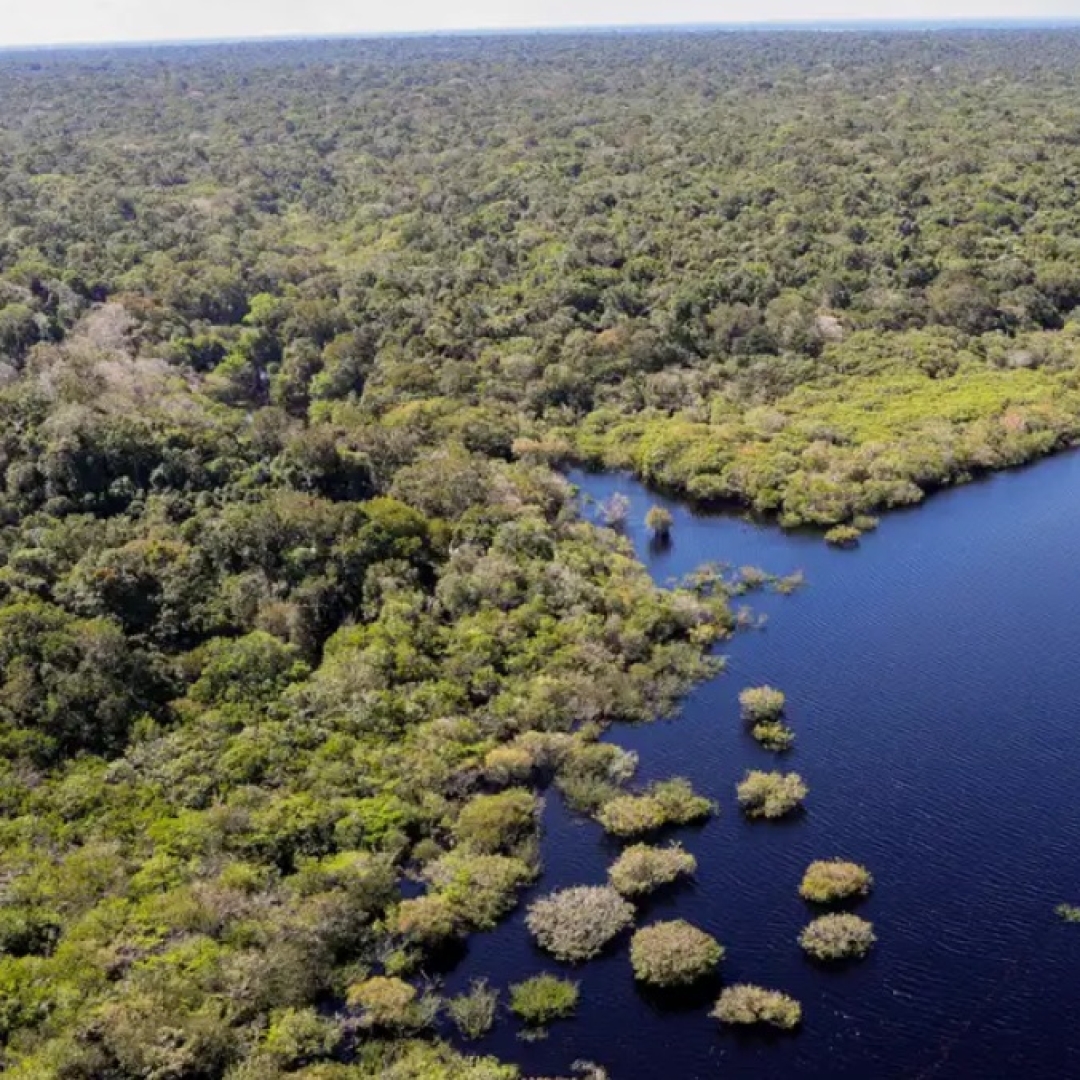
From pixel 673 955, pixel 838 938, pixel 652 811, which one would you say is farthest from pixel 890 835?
pixel 673 955

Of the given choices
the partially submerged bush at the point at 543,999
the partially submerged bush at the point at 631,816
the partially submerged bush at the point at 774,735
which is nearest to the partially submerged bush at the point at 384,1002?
the partially submerged bush at the point at 543,999

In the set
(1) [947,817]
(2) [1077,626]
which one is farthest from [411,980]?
(2) [1077,626]

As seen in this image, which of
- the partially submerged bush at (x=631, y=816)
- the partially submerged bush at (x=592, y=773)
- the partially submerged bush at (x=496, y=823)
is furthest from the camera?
the partially submerged bush at (x=592, y=773)

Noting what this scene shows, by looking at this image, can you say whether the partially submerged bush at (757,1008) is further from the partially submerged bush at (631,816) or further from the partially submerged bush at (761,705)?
the partially submerged bush at (761,705)

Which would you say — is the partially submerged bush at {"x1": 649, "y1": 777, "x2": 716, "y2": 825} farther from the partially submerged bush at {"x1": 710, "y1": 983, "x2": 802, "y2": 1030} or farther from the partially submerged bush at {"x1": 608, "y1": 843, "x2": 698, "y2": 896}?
the partially submerged bush at {"x1": 710, "y1": 983, "x2": 802, "y2": 1030}


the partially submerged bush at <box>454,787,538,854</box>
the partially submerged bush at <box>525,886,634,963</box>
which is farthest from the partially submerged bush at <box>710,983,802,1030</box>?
the partially submerged bush at <box>454,787,538,854</box>

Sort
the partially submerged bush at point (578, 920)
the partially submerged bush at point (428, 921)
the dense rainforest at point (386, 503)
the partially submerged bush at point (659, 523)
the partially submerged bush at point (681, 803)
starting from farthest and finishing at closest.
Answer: the partially submerged bush at point (659, 523) → the partially submerged bush at point (681, 803) → the partially submerged bush at point (428, 921) → the partially submerged bush at point (578, 920) → the dense rainforest at point (386, 503)
